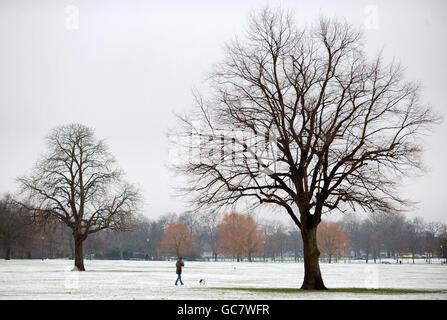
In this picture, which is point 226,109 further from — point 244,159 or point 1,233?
point 1,233

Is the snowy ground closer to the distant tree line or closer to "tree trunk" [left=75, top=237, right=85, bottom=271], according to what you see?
"tree trunk" [left=75, top=237, right=85, bottom=271]

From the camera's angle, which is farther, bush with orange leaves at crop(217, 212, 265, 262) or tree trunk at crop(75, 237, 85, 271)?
bush with orange leaves at crop(217, 212, 265, 262)

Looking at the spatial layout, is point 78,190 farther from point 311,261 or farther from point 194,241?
point 194,241

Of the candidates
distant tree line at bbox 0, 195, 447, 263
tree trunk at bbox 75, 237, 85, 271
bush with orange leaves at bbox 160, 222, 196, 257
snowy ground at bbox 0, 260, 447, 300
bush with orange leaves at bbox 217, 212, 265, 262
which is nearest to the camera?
snowy ground at bbox 0, 260, 447, 300

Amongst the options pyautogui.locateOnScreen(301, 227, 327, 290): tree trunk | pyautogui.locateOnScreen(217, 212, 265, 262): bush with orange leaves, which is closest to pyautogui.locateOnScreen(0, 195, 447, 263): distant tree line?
pyautogui.locateOnScreen(217, 212, 265, 262): bush with orange leaves

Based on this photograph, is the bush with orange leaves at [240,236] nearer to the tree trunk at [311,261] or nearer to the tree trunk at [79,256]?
the tree trunk at [79,256]

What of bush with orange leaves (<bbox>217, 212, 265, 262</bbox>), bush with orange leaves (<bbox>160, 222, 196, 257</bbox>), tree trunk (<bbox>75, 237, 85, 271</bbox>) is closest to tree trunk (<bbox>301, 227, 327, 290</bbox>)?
tree trunk (<bbox>75, 237, 85, 271</bbox>)

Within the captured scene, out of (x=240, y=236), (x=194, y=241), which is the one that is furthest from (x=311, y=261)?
(x=194, y=241)

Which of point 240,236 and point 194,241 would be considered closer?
point 240,236

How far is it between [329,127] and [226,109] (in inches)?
223

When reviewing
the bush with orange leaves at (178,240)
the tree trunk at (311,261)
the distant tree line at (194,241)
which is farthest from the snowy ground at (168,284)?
the bush with orange leaves at (178,240)

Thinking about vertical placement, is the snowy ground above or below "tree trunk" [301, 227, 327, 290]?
below

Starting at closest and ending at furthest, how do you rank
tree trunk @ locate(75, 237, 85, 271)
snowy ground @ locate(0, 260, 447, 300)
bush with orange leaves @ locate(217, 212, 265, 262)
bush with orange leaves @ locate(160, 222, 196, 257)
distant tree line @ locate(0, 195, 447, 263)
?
snowy ground @ locate(0, 260, 447, 300) < tree trunk @ locate(75, 237, 85, 271) < distant tree line @ locate(0, 195, 447, 263) < bush with orange leaves @ locate(217, 212, 265, 262) < bush with orange leaves @ locate(160, 222, 196, 257)

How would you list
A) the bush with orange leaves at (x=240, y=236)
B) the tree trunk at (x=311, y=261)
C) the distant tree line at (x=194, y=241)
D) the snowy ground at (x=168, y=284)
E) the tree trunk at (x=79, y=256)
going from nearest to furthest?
1. the snowy ground at (x=168, y=284)
2. the tree trunk at (x=311, y=261)
3. the tree trunk at (x=79, y=256)
4. the distant tree line at (x=194, y=241)
5. the bush with orange leaves at (x=240, y=236)
